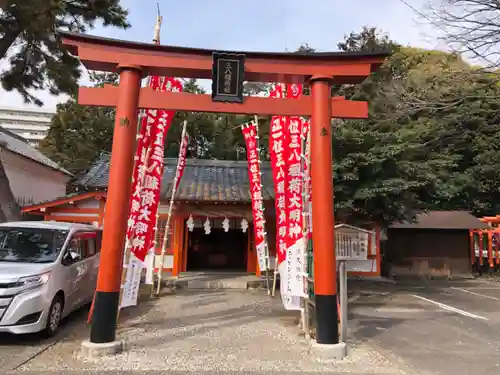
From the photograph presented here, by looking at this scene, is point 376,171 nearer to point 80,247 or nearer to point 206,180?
point 206,180

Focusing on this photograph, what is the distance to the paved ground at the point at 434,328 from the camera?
5.82 meters

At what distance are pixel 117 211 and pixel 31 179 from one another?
15.6 metres

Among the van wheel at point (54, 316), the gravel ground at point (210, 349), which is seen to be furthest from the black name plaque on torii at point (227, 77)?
the van wheel at point (54, 316)

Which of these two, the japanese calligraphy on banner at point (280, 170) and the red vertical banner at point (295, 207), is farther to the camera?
the japanese calligraphy on banner at point (280, 170)

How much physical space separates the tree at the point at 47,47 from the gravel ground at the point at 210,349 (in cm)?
724

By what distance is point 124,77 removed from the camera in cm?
614

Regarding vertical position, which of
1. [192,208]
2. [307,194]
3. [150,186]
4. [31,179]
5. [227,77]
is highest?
[31,179]

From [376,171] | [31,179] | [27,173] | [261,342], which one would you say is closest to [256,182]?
[376,171]

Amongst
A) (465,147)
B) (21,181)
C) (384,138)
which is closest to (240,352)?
(384,138)

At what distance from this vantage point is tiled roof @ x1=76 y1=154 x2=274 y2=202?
46.0 ft

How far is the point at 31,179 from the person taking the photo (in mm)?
18922

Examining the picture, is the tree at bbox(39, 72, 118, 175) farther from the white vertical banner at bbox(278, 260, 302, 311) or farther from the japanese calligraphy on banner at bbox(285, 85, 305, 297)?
the white vertical banner at bbox(278, 260, 302, 311)

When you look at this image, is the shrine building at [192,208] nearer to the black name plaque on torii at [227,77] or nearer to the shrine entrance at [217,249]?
the shrine entrance at [217,249]

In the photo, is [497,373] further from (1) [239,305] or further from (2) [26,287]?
(2) [26,287]
